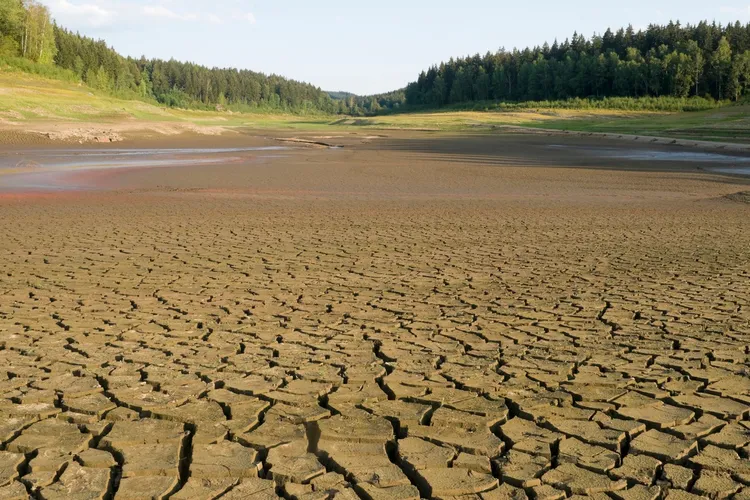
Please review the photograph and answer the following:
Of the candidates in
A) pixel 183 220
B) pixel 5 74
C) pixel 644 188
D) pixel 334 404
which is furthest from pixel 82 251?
pixel 5 74

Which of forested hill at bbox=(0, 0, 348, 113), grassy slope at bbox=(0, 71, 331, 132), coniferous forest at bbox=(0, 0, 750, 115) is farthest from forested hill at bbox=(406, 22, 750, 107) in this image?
grassy slope at bbox=(0, 71, 331, 132)

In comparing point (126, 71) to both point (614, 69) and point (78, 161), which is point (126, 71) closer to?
point (614, 69)

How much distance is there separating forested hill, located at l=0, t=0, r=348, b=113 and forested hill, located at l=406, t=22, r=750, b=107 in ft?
149

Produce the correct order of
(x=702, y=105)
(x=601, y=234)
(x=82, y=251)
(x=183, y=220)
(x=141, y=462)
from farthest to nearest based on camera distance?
1. (x=702, y=105)
2. (x=183, y=220)
3. (x=601, y=234)
4. (x=82, y=251)
5. (x=141, y=462)

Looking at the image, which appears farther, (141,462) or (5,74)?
(5,74)

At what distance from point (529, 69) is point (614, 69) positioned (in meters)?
17.6

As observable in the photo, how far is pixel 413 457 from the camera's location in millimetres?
4164

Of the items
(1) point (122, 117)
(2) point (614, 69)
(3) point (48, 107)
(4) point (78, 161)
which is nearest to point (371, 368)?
(4) point (78, 161)

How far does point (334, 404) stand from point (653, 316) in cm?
377

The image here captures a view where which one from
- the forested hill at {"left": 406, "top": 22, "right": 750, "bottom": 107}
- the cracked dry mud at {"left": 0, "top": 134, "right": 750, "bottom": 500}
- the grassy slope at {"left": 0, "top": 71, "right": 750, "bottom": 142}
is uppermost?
the forested hill at {"left": 406, "top": 22, "right": 750, "bottom": 107}

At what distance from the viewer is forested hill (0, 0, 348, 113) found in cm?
8544

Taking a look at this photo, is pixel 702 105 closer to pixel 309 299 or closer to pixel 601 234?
pixel 601 234

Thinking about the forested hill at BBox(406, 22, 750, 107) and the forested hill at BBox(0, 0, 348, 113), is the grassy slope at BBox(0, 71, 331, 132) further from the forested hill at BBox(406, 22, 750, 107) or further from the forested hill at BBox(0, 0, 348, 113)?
the forested hill at BBox(406, 22, 750, 107)

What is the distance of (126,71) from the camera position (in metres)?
130
